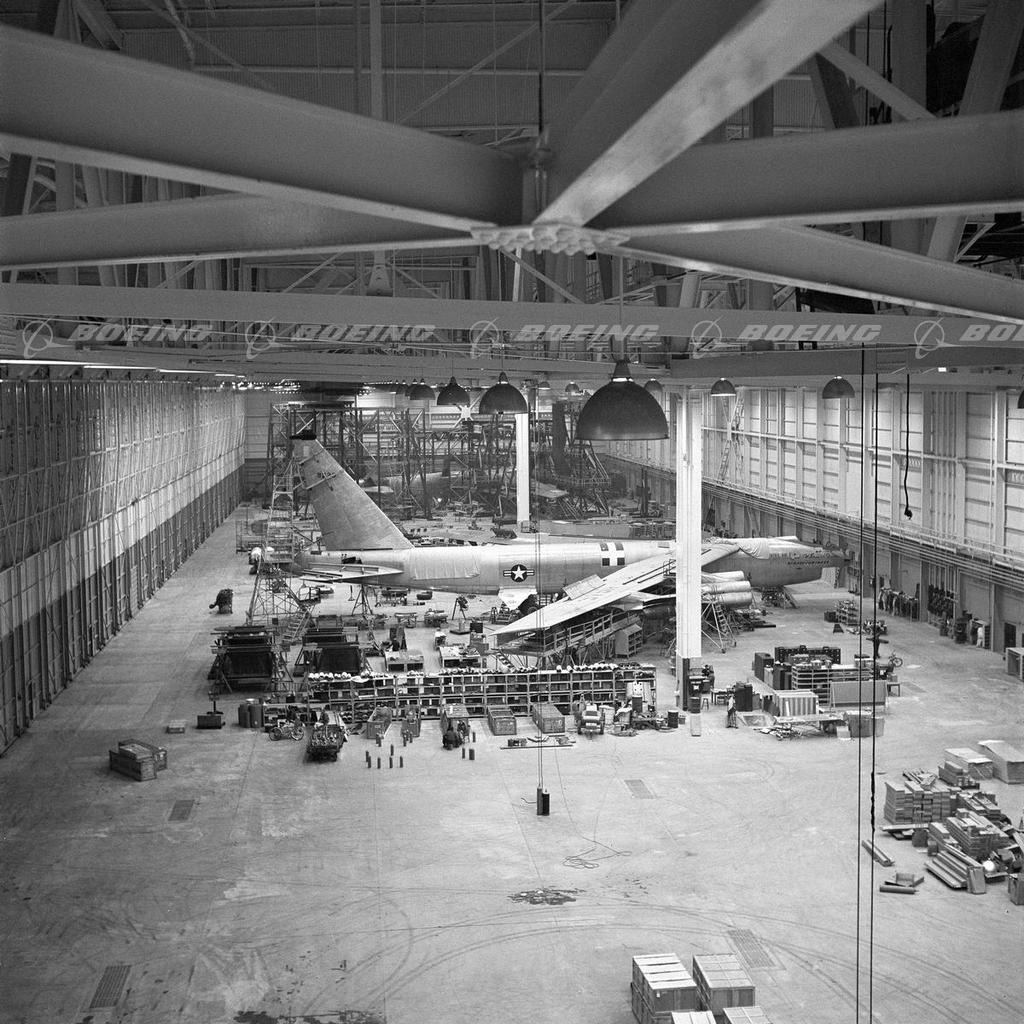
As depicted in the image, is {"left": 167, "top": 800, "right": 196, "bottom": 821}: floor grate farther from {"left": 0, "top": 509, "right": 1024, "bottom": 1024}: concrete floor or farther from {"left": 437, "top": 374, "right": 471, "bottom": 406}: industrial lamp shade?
{"left": 437, "top": 374, "right": 471, "bottom": 406}: industrial lamp shade

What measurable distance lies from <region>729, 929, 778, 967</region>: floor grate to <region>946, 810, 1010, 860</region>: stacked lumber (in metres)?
4.31

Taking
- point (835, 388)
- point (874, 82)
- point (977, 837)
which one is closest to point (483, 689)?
point (835, 388)

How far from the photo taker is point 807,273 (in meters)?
6.00

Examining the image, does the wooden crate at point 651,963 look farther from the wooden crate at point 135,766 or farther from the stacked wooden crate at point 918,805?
the wooden crate at point 135,766

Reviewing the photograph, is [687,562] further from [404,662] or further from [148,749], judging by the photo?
[148,749]

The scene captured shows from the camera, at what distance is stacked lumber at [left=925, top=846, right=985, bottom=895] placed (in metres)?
15.7

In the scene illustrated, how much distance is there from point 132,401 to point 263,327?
1655 cm

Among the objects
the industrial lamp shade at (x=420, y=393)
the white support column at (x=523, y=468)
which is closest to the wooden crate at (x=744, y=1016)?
the industrial lamp shade at (x=420, y=393)

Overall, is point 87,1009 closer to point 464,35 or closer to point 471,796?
point 471,796

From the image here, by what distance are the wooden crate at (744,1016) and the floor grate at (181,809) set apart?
9.81 metres

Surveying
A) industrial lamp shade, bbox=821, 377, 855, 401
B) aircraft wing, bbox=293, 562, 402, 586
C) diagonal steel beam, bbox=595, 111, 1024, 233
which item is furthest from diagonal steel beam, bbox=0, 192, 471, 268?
aircraft wing, bbox=293, 562, 402, 586

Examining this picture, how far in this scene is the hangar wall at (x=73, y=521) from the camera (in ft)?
74.8

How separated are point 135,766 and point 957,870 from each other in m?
13.4

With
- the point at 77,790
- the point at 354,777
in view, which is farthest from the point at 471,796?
the point at 77,790
